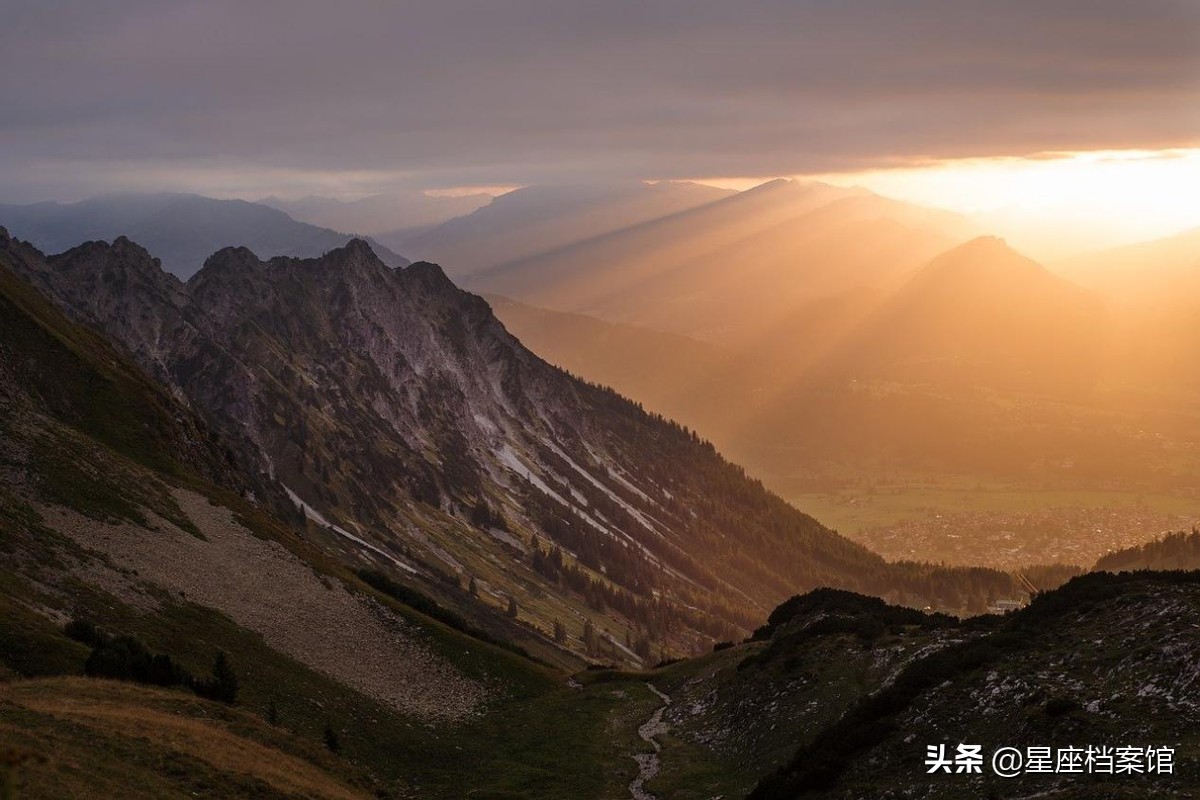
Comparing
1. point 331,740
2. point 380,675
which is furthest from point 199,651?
point 380,675

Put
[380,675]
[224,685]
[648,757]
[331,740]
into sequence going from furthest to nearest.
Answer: [380,675]
[648,757]
[331,740]
[224,685]

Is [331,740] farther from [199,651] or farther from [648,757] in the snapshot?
[648,757]

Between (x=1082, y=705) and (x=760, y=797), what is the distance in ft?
57.6

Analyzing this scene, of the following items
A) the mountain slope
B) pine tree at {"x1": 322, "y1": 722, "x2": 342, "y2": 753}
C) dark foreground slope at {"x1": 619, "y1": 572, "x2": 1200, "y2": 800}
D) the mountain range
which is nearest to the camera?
dark foreground slope at {"x1": 619, "y1": 572, "x2": 1200, "y2": 800}

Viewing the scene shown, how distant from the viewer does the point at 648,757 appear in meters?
72.9

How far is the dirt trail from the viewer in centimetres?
6531

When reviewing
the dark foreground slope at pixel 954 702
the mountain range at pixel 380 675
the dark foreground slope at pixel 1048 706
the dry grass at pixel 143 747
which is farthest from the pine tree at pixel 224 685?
the dark foreground slope at pixel 1048 706

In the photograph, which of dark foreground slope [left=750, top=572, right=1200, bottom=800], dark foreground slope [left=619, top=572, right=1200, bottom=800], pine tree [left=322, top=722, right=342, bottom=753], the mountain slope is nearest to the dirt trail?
dark foreground slope [left=619, top=572, right=1200, bottom=800]

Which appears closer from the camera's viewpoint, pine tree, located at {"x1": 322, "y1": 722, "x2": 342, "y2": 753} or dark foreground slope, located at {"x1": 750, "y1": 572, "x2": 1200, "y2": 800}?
dark foreground slope, located at {"x1": 750, "y1": 572, "x2": 1200, "y2": 800}

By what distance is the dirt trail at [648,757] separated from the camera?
65312 mm

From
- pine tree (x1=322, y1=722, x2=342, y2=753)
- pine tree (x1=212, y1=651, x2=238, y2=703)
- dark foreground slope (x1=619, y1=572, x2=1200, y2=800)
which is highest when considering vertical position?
dark foreground slope (x1=619, y1=572, x2=1200, y2=800)

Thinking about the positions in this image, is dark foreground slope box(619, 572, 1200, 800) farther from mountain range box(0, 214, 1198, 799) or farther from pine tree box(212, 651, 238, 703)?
pine tree box(212, 651, 238, 703)

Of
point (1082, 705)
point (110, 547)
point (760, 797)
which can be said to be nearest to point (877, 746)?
point (760, 797)

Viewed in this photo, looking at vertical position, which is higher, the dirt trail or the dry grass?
the dry grass
